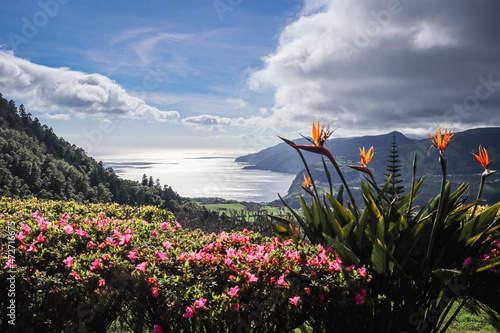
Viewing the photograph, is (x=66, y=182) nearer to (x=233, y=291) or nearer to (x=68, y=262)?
(x=68, y=262)

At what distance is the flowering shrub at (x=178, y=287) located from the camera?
9.32 feet

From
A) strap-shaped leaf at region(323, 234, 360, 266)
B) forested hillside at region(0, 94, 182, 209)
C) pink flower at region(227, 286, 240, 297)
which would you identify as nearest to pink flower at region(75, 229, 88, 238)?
pink flower at region(227, 286, 240, 297)

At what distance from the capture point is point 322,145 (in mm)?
2916

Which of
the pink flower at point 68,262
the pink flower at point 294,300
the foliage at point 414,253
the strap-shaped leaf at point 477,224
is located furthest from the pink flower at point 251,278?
the strap-shaped leaf at point 477,224

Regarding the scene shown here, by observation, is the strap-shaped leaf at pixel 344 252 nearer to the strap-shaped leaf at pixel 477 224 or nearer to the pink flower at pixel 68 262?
the strap-shaped leaf at pixel 477 224

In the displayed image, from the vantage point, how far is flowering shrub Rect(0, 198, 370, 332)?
2.84m

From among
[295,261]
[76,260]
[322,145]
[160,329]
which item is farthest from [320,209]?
[76,260]

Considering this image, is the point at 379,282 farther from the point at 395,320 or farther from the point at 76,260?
the point at 76,260

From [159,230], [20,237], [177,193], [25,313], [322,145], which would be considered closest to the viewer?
[322,145]

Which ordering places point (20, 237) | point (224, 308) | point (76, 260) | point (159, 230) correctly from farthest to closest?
point (159, 230) → point (20, 237) → point (76, 260) → point (224, 308)

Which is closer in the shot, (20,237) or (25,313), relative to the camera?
(25,313)

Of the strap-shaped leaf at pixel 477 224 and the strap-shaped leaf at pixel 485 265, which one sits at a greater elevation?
the strap-shaped leaf at pixel 477 224

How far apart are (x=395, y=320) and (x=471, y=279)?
1042mm

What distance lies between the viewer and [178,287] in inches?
114
